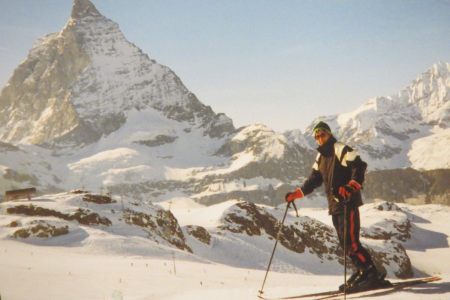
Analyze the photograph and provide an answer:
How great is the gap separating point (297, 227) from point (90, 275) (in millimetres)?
43684

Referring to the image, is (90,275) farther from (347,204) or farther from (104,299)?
→ (347,204)

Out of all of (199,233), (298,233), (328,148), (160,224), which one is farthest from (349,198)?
(298,233)


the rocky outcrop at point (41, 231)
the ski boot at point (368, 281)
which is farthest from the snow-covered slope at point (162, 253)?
the ski boot at point (368, 281)

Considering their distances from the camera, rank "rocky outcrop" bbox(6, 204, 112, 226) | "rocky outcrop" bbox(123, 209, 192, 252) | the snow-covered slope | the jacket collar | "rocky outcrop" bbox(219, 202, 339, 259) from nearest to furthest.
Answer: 1. the jacket collar
2. the snow-covered slope
3. "rocky outcrop" bbox(6, 204, 112, 226)
4. "rocky outcrop" bbox(123, 209, 192, 252)
5. "rocky outcrop" bbox(219, 202, 339, 259)

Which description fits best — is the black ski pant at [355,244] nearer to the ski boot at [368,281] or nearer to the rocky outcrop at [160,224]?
the ski boot at [368,281]

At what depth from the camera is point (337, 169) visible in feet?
24.2

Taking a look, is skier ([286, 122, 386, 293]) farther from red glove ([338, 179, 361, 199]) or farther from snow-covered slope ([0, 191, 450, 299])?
snow-covered slope ([0, 191, 450, 299])

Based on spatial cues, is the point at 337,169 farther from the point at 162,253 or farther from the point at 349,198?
the point at 162,253

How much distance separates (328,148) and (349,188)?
105cm

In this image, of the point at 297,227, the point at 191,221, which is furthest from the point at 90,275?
the point at 297,227

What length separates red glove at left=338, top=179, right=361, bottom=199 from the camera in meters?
6.80

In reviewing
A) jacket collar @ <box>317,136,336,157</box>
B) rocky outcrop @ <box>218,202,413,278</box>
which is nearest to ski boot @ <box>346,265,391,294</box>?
jacket collar @ <box>317,136,336,157</box>

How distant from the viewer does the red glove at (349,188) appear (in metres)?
6.80

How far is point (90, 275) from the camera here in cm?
1302
